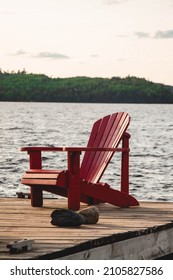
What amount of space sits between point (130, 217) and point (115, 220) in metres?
0.27

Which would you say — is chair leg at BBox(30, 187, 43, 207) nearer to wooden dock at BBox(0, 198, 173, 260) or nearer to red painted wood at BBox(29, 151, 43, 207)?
red painted wood at BBox(29, 151, 43, 207)

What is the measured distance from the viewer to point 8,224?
23.9 feet

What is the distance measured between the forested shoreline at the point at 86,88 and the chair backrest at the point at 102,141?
90670mm

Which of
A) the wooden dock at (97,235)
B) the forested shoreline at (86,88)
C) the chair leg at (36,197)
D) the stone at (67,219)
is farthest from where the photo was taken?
the forested shoreline at (86,88)

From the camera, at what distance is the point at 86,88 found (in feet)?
351

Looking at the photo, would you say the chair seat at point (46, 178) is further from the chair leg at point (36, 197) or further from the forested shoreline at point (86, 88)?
the forested shoreline at point (86, 88)

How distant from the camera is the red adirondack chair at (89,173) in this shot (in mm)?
8195

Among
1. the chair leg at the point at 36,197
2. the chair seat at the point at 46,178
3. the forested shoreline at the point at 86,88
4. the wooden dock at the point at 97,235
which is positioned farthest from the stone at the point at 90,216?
the forested shoreline at the point at 86,88

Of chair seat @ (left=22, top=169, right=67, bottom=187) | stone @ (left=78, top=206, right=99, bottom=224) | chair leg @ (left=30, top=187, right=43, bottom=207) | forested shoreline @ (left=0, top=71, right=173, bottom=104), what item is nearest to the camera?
stone @ (left=78, top=206, right=99, bottom=224)

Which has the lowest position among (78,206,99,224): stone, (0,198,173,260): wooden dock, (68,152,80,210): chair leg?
(0,198,173,260): wooden dock

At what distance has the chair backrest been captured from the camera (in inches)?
349

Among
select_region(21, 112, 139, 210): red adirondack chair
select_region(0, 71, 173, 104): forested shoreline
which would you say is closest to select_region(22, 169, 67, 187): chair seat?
select_region(21, 112, 139, 210): red adirondack chair

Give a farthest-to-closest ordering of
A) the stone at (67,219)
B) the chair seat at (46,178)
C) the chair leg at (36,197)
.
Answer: the chair leg at (36,197), the chair seat at (46,178), the stone at (67,219)

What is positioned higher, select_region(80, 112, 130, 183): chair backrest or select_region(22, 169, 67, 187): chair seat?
select_region(80, 112, 130, 183): chair backrest
